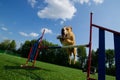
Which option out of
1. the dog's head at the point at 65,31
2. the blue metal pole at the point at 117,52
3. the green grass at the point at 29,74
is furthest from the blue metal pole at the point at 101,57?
the dog's head at the point at 65,31

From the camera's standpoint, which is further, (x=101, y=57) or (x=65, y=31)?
(x=65, y=31)

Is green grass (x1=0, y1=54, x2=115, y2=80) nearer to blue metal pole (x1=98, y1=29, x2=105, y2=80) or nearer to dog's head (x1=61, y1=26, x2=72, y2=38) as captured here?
dog's head (x1=61, y1=26, x2=72, y2=38)

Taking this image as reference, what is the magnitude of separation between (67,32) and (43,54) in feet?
176

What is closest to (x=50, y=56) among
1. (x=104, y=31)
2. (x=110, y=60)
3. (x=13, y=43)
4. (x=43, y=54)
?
(x=43, y=54)

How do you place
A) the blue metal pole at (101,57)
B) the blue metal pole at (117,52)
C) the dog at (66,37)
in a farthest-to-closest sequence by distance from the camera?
the dog at (66,37), the blue metal pole at (101,57), the blue metal pole at (117,52)

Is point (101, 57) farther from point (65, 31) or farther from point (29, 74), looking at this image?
point (65, 31)

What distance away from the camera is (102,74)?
15.9 feet

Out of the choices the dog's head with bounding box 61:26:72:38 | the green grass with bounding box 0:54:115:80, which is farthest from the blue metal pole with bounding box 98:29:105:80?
the dog's head with bounding box 61:26:72:38

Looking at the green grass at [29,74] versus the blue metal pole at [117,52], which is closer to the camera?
the blue metal pole at [117,52]

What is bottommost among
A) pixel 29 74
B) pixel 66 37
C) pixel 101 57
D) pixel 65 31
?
pixel 29 74

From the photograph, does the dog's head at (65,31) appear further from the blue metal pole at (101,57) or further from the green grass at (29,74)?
→ the blue metal pole at (101,57)

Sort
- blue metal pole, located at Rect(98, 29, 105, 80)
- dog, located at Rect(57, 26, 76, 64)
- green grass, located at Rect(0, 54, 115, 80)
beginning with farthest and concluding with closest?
dog, located at Rect(57, 26, 76, 64)
green grass, located at Rect(0, 54, 115, 80)
blue metal pole, located at Rect(98, 29, 105, 80)

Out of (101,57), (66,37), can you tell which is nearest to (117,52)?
(101,57)

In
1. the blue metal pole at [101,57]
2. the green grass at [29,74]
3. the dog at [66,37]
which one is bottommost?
the green grass at [29,74]
